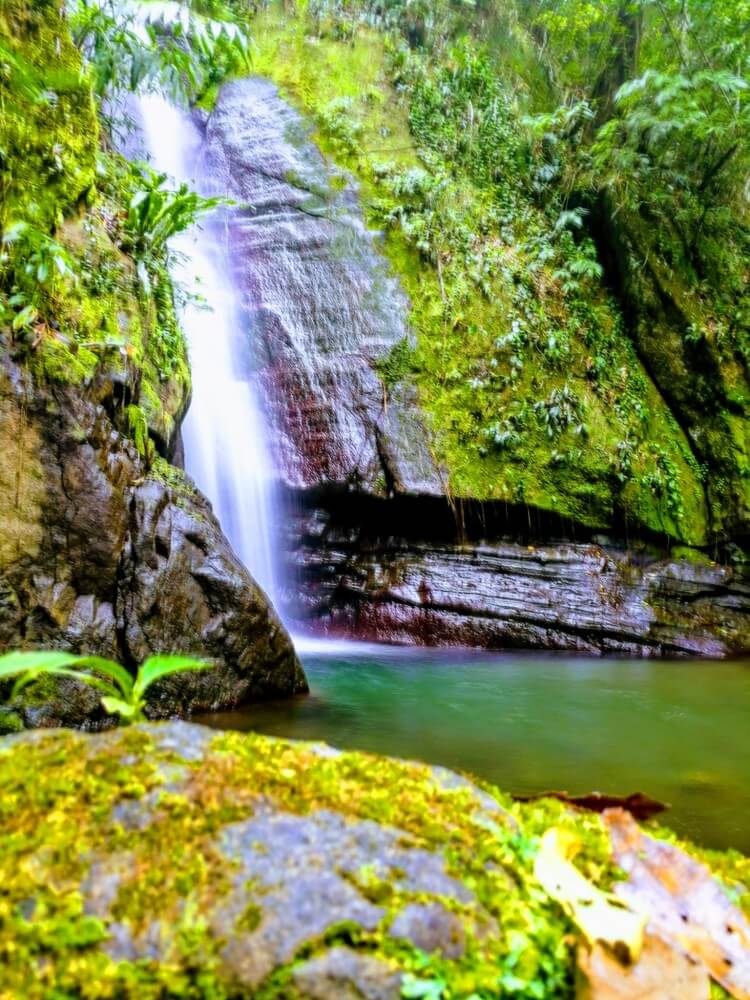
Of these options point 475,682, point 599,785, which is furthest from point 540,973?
point 475,682

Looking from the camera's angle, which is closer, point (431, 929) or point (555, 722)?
point (431, 929)

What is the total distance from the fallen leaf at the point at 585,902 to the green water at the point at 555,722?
1.92m

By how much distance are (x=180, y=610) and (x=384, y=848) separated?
3722 millimetres

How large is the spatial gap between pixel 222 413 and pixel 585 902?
863cm

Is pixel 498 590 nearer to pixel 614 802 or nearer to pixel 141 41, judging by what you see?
pixel 614 802

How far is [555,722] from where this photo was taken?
4.76 m

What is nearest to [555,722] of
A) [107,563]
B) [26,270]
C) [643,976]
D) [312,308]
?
[107,563]

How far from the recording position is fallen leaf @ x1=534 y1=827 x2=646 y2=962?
1031mm

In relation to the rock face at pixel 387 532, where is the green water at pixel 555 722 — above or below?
below

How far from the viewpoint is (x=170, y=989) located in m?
0.90

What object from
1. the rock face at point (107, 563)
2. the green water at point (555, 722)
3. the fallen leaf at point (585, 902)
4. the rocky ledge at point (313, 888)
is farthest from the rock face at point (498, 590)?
the fallen leaf at point (585, 902)

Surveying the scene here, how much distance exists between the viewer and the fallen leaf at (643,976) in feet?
3.25

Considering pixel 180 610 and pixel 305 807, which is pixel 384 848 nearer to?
A: pixel 305 807

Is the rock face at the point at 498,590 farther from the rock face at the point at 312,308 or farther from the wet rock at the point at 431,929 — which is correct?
the wet rock at the point at 431,929
